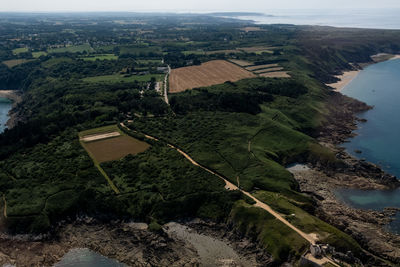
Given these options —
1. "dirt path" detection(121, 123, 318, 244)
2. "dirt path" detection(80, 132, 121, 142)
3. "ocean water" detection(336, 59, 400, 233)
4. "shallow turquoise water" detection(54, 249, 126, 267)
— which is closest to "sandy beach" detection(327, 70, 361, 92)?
"ocean water" detection(336, 59, 400, 233)

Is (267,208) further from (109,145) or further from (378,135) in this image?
(378,135)

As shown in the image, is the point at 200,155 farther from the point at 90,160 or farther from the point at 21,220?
the point at 21,220

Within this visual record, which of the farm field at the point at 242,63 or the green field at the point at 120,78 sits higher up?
the farm field at the point at 242,63

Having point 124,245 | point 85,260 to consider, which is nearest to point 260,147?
point 124,245

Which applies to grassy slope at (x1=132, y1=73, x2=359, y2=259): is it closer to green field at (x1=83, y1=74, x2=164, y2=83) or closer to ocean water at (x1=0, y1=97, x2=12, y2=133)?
green field at (x1=83, y1=74, x2=164, y2=83)

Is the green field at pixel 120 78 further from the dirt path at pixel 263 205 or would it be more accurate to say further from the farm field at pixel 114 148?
the dirt path at pixel 263 205

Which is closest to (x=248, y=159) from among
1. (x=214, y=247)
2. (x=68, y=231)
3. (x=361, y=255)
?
(x=214, y=247)

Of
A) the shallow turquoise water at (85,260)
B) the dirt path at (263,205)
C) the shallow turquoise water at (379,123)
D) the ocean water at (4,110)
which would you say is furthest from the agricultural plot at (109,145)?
the shallow turquoise water at (379,123)
